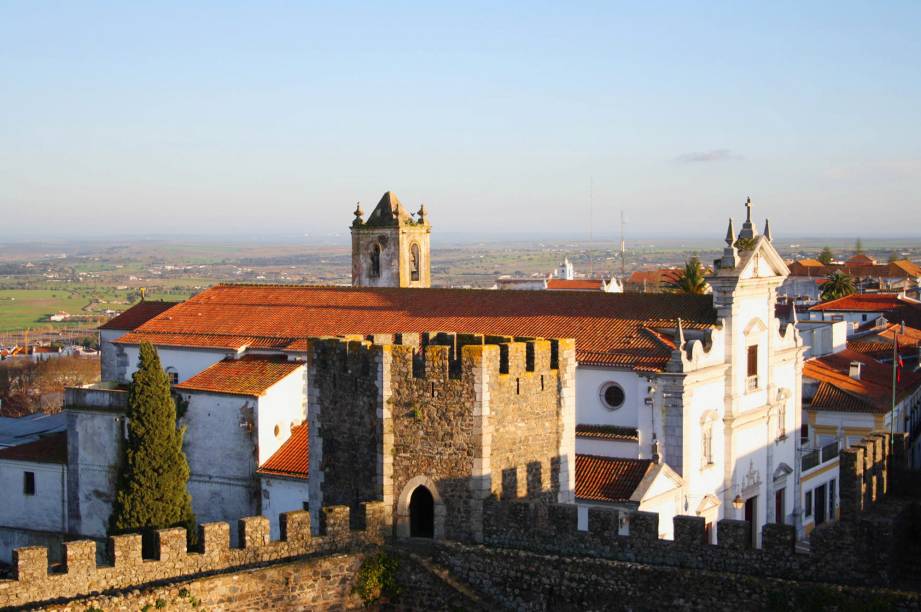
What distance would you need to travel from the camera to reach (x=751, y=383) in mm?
37781

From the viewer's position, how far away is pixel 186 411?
3766 centimetres

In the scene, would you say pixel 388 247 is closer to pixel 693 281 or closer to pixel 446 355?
pixel 693 281

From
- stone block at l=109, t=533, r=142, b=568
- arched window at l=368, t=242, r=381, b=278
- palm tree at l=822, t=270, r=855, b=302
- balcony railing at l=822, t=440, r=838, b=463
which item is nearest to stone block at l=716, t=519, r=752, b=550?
stone block at l=109, t=533, r=142, b=568

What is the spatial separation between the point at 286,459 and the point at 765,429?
47.4 ft

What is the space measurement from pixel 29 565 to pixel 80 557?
642mm

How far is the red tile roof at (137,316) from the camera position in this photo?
153ft

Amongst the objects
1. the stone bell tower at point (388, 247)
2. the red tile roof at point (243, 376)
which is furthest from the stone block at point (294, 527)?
the stone bell tower at point (388, 247)

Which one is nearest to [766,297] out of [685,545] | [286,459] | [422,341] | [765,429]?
[765,429]

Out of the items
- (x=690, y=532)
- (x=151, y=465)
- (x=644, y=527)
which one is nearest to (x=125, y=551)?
(x=644, y=527)

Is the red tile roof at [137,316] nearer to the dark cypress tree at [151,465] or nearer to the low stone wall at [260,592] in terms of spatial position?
the dark cypress tree at [151,465]

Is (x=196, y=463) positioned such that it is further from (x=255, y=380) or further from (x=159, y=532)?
(x=159, y=532)

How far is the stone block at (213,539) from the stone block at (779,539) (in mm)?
7150

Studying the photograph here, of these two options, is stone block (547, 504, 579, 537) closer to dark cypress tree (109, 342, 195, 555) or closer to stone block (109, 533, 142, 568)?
stone block (109, 533, 142, 568)

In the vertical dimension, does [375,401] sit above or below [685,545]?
above
